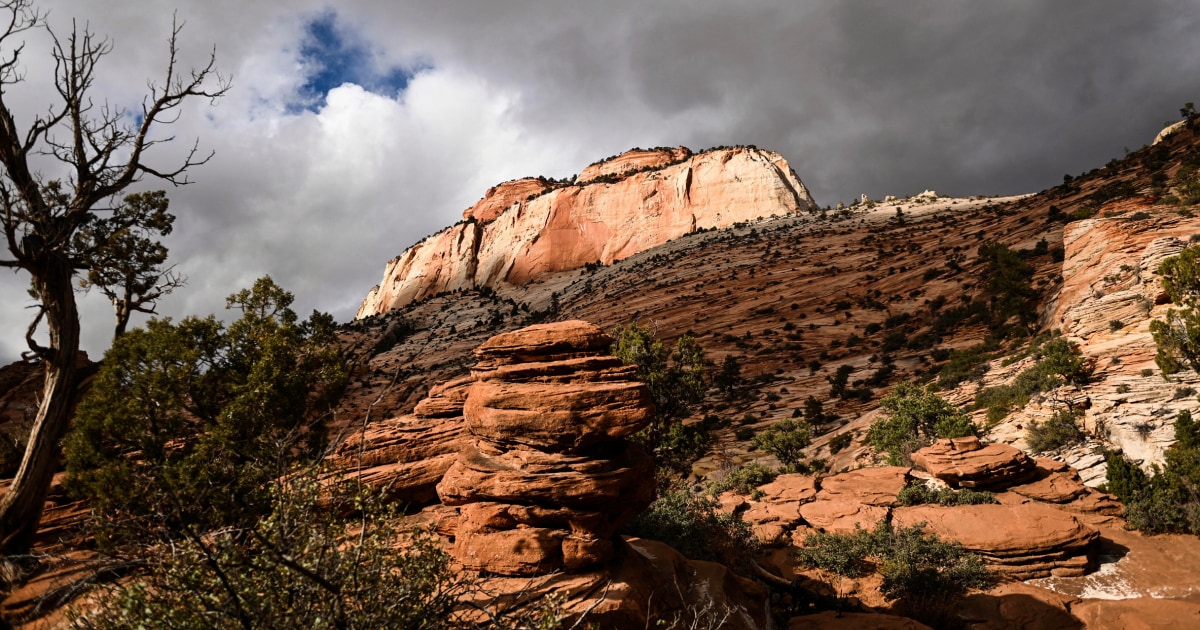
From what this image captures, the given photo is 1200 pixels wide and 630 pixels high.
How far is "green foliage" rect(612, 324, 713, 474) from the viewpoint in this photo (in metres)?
21.6

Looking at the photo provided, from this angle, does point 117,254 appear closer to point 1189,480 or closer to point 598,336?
point 598,336

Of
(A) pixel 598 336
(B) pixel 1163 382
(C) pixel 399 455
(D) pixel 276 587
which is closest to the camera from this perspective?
(D) pixel 276 587

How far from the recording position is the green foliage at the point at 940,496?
49.9 ft

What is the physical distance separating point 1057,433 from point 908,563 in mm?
10215

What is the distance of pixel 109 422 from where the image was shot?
13.4 m

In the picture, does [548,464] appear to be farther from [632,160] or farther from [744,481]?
[632,160]

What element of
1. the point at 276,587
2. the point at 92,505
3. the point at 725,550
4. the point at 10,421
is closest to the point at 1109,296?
the point at 725,550

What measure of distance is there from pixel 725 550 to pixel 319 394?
14.8 metres

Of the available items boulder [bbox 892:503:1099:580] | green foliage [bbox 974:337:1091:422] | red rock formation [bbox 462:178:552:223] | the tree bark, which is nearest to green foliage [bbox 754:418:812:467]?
green foliage [bbox 974:337:1091:422]

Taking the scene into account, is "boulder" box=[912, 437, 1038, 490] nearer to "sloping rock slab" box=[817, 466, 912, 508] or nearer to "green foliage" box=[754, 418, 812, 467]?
"sloping rock slab" box=[817, 466, 912, 508]

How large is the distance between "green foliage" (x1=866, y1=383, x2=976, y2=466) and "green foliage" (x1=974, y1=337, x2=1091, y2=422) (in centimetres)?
141

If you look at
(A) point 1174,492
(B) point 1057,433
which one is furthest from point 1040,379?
(A) point 1174,492

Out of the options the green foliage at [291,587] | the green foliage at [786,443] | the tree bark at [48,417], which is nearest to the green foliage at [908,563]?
the green foliage at [291,587]

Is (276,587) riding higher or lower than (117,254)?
lower
